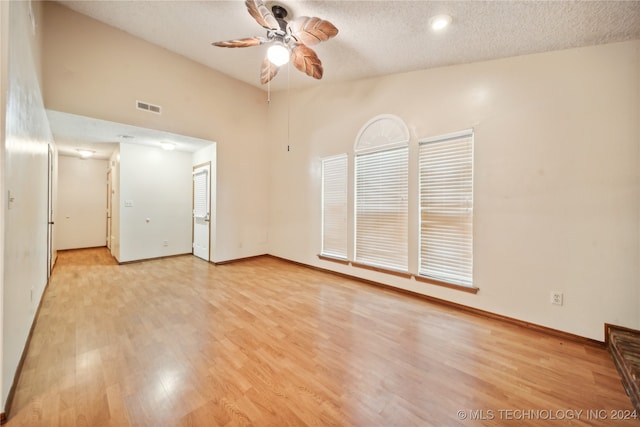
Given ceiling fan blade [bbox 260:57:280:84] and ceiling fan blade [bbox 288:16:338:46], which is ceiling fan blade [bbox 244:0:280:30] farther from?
ceiling fan blade [bbox 260:57:280:84]

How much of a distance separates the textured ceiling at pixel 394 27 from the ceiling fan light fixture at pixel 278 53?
46 centimetres

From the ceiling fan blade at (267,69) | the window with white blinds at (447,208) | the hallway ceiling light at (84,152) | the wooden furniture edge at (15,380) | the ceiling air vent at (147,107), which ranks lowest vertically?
the wooden furniture edge at (15,380)

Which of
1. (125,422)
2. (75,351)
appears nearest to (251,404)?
(125,422)

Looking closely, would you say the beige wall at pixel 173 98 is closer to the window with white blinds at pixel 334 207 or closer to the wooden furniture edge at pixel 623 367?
the window with white blinds at pixel 334 207

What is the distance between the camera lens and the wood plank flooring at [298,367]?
1.51 m

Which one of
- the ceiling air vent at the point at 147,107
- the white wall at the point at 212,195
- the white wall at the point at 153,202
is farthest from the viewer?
the white wall at the point at 153,202

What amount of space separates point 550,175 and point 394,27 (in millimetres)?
2234

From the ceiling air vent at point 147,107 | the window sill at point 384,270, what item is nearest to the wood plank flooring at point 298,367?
the window sill at point 384,270

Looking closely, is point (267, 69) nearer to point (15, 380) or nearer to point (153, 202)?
point (15, 380)

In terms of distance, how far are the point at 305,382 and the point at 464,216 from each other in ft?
8.49

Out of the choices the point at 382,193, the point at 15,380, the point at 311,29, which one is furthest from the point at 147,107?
the point at 382,193

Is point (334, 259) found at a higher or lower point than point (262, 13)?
lower

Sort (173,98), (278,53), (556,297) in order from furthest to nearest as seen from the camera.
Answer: (173,98) → (278,53) → (556,297)

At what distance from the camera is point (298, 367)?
193cm
